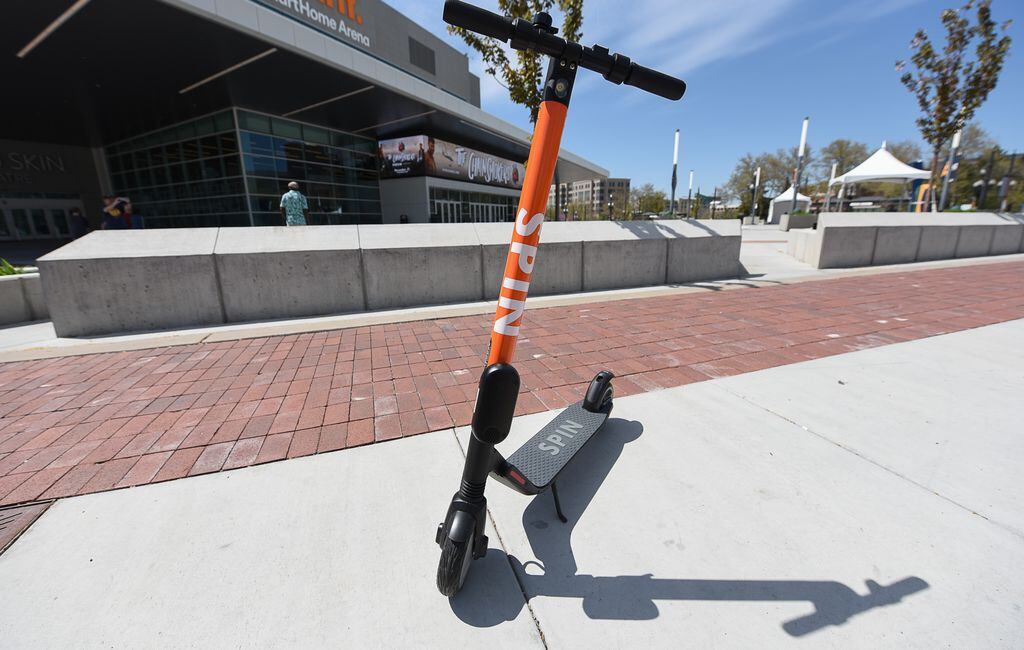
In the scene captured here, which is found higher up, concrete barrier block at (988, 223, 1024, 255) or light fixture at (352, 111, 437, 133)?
light fixture at (352, 111, 437, 133)

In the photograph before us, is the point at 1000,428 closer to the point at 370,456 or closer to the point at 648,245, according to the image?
the point at 370,456

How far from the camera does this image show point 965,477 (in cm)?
232

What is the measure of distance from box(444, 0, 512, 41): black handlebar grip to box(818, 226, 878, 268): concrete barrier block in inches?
475

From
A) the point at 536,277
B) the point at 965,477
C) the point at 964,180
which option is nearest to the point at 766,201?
the point at 964,180

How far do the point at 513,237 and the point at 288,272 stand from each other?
5.70 meters

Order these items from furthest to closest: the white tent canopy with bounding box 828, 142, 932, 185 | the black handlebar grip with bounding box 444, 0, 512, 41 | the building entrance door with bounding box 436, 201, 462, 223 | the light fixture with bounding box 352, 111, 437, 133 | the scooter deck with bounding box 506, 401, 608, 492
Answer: the building entrance door with bounding box 436, 201, 462, 223, the white tent canopy with bounding box 828, 142, 932, 185, the light fixture with bounding box 352, 111, 437, 133, the scooter deck with bounding box 506, 401, 608, 492, the black handlebar grip with bounding box 444, 0, 512, 41

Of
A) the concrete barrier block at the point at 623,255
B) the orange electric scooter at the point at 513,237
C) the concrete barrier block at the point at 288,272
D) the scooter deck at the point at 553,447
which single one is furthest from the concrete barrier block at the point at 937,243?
the concrete barrier block at the point at 288,272

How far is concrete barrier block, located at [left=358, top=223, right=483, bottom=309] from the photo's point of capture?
6.59 m

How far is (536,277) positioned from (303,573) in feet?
20.2

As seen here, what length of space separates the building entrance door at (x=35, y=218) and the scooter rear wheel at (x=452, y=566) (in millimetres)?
38261

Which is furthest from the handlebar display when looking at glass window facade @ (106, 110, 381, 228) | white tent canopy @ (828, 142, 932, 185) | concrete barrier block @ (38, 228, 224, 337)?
white tent canopy @ (828, 142, 932, 185)

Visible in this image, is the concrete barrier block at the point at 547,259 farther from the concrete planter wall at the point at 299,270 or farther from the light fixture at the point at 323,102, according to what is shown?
the light fixture at the point at 323,102

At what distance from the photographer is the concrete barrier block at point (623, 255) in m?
8.00

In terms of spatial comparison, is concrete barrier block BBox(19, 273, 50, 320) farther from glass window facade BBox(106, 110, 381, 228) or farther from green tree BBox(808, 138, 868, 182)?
green tree BBox(808, 138, 868, 182)
